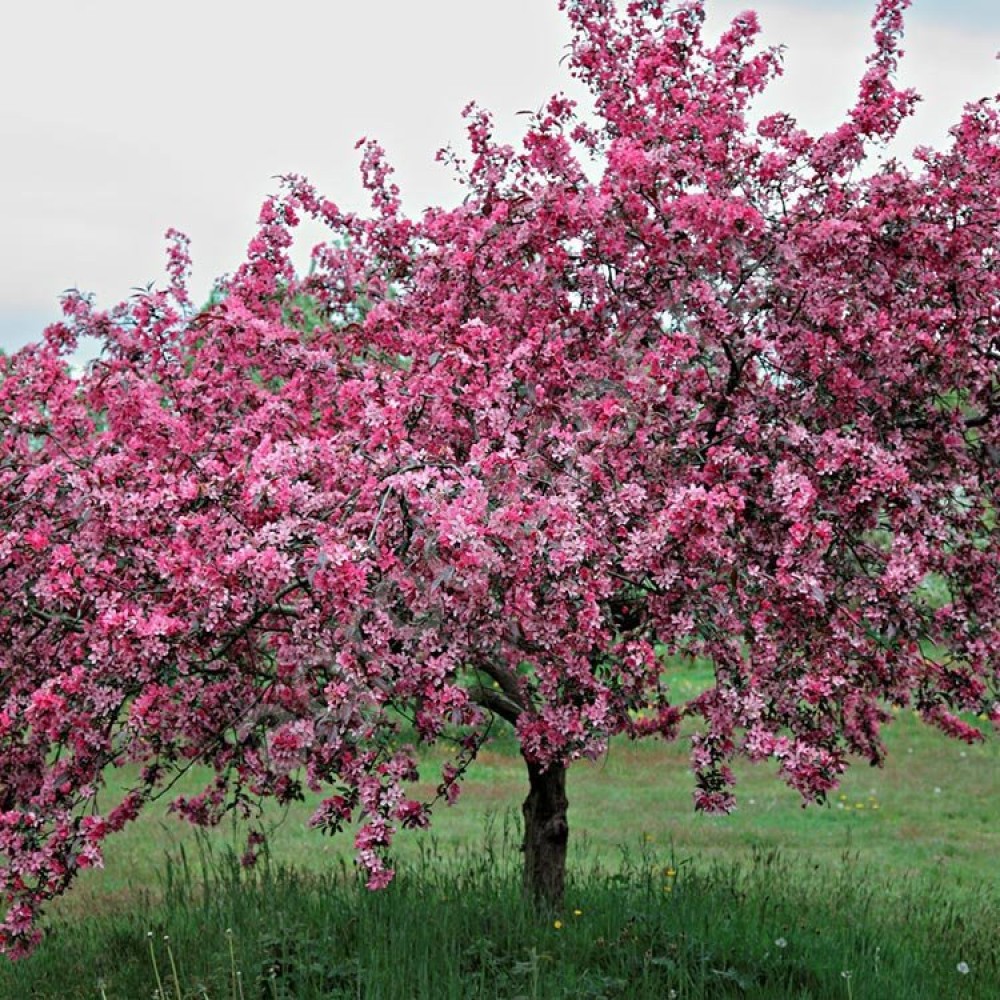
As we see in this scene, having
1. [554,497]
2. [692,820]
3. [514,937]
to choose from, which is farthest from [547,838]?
[692,820]

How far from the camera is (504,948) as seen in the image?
23.8 feet

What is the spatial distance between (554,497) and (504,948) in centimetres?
305

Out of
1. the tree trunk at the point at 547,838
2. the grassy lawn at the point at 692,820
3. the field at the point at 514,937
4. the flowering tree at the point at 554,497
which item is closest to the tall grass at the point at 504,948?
the field at the point at 514,937

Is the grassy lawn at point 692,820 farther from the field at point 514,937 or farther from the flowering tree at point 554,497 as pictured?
the flowering tree at point 554,497

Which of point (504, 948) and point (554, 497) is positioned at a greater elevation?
point (554, 497)

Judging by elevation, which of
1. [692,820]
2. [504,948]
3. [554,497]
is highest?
[554,497]

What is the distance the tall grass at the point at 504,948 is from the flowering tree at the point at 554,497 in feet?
2.18

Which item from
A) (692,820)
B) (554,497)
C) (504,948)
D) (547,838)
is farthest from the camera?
(692,820)

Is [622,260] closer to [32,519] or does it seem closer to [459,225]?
[459,225]

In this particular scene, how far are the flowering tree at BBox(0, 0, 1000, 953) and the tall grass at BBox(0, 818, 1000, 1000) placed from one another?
66 centimetres

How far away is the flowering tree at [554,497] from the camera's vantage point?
17.6ft

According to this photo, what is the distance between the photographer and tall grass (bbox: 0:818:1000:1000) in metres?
6.57

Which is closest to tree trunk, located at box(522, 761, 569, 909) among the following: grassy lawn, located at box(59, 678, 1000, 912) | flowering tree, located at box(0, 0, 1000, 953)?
flowering tree, located at box(0, 0, 1000, 953)

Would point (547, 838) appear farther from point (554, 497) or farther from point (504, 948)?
point (554, 497)
